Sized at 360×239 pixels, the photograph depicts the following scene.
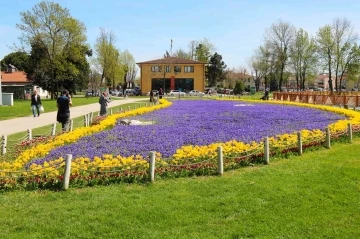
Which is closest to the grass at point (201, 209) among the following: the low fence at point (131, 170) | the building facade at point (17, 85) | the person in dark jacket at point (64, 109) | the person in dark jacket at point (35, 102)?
the low fence at point (131, 170)

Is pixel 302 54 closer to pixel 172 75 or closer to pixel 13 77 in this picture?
pixel 172 75

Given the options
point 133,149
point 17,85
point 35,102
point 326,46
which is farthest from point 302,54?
point 133,149

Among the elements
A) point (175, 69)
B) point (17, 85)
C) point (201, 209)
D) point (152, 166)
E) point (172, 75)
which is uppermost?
point (175, 69)

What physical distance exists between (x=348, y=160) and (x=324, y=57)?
62720 millimetres

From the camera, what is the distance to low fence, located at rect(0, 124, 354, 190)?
7.75 m

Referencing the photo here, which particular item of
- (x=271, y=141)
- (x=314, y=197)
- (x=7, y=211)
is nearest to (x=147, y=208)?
(x=7, y=211)

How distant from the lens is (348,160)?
10.3 meters

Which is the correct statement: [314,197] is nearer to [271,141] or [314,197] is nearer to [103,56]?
[271,141]

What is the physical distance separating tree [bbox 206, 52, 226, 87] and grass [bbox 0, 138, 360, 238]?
93.2 meters

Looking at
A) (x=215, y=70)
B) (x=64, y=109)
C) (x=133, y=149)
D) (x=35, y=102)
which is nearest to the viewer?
(x=133, y=149)

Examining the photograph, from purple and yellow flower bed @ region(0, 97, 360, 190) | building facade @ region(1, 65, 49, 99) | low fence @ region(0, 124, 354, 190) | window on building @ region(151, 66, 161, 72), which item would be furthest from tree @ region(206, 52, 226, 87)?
low fence @ region(0, 124, 354, 190)

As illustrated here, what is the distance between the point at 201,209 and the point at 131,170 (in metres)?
2.34

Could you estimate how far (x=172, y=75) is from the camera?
274 ft

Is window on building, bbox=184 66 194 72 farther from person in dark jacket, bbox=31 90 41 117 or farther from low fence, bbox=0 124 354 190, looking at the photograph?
low fence, bbox=0 124 354 190
